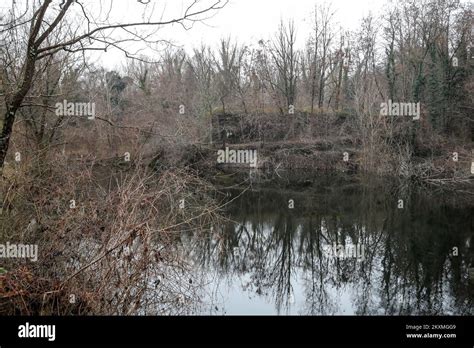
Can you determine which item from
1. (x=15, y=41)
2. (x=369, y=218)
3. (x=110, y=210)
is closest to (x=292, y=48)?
(x=369, y=218)

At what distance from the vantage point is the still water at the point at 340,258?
864 cm

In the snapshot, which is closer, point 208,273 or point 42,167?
point 42,167

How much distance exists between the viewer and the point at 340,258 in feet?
38.0

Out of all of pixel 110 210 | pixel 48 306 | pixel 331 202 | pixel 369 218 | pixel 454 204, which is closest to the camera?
pixel 48 306

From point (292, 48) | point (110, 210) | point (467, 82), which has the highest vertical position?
point (292, 48)

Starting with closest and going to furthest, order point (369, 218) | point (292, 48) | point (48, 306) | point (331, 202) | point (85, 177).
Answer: point (48, 306), point (85, 177), point (369, 218), point (331, 202), point (292, 48)

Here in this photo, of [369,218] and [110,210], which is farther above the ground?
[110,210]

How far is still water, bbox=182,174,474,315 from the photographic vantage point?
8.64 metres

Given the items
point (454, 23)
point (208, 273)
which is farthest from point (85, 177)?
point (454, 23)

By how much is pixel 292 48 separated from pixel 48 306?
34432 mm

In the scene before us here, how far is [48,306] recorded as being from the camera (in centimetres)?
571

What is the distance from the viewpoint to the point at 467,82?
28.3m
